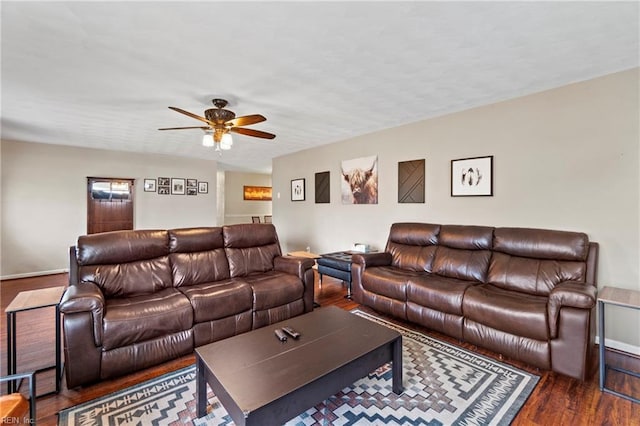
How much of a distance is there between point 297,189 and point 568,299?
15.9 ft

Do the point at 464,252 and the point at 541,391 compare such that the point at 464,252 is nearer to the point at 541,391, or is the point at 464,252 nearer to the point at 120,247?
the point at 541,391

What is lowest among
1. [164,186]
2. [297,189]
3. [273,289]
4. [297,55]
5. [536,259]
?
[273,289]

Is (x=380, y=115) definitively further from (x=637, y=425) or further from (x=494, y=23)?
(x=637, y=425)

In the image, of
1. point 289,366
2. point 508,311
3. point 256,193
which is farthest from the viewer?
point 256,193

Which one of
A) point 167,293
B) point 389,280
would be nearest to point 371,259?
point 389,280

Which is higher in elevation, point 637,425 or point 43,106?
point 43,106

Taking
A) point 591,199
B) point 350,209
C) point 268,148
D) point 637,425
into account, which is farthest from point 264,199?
point 637,425

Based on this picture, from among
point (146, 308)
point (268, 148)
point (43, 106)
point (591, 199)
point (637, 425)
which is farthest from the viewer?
point (268, 148)

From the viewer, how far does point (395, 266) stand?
12.0ft

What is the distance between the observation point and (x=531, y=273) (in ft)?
8.79

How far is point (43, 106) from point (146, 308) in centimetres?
288

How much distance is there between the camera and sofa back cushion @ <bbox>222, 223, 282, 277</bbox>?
10.9 ft

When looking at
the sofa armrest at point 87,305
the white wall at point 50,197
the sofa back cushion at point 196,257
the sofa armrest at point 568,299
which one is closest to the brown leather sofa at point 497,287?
the sofa armrest at point 568,299

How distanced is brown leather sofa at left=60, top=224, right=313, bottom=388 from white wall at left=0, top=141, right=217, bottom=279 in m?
3.88
